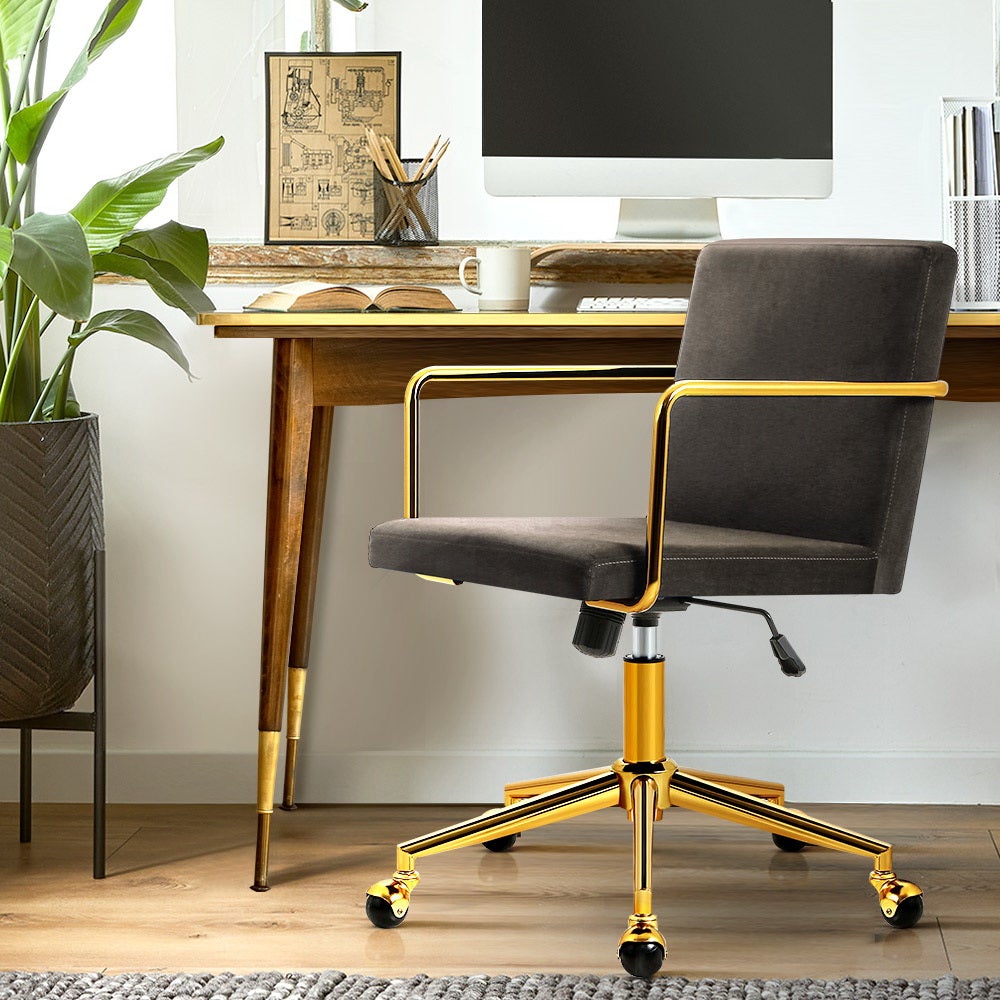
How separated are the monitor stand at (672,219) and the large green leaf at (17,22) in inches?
37.5

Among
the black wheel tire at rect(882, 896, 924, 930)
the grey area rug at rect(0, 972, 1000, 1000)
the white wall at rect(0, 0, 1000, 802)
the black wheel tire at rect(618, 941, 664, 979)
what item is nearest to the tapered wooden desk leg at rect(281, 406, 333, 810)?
the white wall at rect(0, 0, 1000, 802)

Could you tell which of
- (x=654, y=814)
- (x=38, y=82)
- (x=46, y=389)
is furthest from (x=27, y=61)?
(x=654, y=814)

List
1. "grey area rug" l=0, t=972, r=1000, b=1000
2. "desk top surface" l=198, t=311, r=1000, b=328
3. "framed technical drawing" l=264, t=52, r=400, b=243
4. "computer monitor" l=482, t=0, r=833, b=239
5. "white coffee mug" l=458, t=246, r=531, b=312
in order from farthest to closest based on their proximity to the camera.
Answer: "framed technical drawing" l=264, t=52, r=400, b=243, "computer monitor" l=482, t=0, r=833, b=239, "white coffee mug" l=458, t=246, r=531, b=312, "desk top surface" l=198, t=311, r=1000, b=328, "grey area rug" l=0, t=972, r=1000, b=1000

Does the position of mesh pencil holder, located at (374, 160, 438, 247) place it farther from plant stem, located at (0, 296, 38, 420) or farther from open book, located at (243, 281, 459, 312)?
plant stem, located at (0, 296, 38, 420)

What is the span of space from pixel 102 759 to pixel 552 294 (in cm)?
106

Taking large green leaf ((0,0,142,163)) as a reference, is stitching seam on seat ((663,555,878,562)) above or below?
below

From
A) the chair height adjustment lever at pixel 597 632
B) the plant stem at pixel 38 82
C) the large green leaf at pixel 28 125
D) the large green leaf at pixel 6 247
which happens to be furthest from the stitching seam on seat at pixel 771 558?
the plant stem at pixel 38 82

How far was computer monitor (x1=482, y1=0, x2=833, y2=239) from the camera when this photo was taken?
2.30 meters

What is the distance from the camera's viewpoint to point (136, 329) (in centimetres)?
206

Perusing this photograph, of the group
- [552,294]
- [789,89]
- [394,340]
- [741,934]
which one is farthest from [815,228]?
[741,934]

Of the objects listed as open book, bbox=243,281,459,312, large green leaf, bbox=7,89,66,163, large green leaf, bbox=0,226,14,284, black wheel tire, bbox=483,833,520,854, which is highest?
large green leaf, bbox=7,89,66,163

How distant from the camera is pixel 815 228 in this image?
2.45 m

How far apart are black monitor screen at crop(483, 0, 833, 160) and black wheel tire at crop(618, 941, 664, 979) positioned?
1254 millimetres

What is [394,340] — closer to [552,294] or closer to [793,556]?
[552,294]
